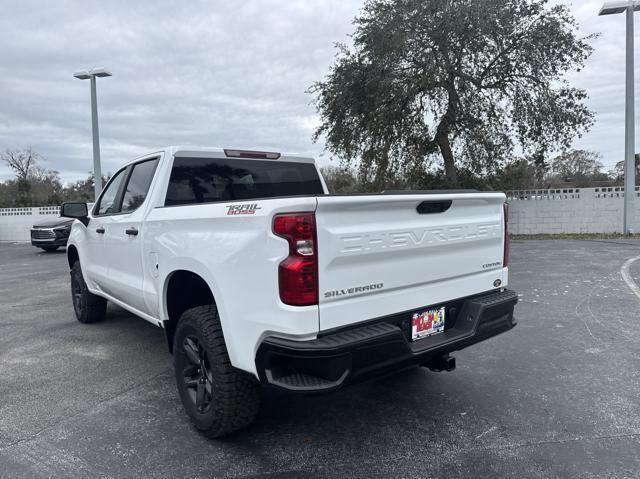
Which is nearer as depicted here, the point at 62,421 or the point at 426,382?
the point at 62,421

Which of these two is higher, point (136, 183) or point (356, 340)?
point (136, 183)

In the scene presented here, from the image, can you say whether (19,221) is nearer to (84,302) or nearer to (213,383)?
(84,302)

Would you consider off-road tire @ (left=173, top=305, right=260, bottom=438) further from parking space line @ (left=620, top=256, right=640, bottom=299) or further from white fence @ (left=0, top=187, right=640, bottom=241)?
white fence @ (left=0, top=187, right=640, bottom=241)

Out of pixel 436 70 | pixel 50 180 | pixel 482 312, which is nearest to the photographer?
pixel 482 312

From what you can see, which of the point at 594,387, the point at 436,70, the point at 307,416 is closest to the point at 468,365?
the point at 594,387

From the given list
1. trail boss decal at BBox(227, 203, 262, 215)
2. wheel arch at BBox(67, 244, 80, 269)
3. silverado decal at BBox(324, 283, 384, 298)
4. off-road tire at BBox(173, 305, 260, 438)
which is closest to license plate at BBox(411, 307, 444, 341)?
silverado decal at BBox(324, 283, 384, 298)

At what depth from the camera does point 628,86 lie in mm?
15906

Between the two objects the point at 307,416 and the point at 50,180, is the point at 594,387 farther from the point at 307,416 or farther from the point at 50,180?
the point at 50,180

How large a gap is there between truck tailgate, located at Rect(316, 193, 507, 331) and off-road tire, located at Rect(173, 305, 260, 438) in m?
0.77

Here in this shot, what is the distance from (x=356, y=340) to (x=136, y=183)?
2989mm

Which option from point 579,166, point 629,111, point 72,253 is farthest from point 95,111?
point 579,166

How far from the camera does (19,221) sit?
2362 centimetres

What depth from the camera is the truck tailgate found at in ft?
8.40

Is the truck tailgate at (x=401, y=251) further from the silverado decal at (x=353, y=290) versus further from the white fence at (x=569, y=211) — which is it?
the white fence at (x=569, y=211)
